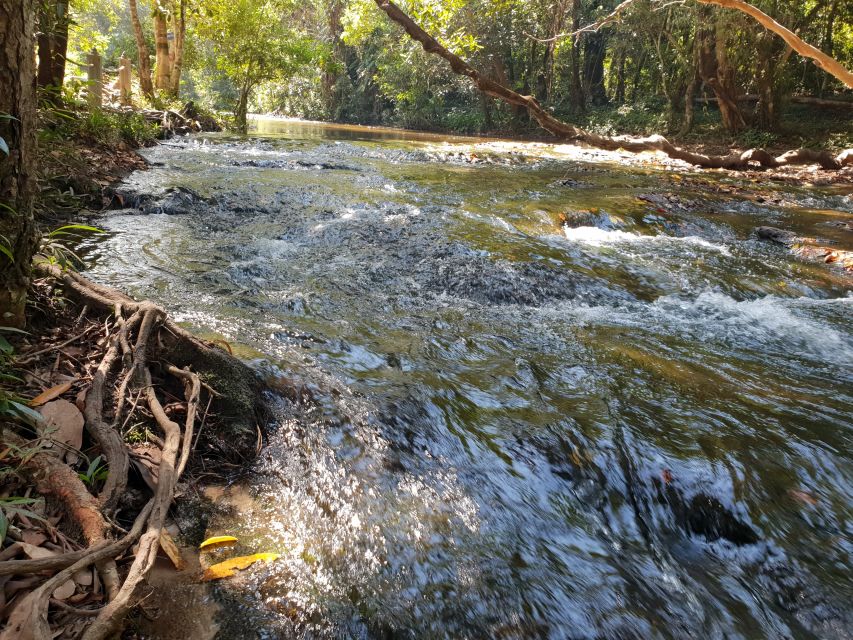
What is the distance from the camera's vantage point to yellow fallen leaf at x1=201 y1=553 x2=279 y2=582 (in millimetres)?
1738

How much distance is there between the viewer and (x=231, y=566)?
1.79m

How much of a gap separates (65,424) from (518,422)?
7.09 feet

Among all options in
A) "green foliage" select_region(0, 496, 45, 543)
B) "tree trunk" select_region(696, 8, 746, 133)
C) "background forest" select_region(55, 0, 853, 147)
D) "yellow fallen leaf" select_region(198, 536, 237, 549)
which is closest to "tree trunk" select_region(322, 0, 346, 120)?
"background forest" select_region(55, 0, 853, 147)

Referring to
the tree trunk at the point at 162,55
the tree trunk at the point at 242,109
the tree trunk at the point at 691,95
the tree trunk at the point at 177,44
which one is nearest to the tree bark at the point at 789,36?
the tree trunk at the point at 691,95

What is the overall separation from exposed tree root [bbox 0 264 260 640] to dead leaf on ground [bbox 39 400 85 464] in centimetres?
4

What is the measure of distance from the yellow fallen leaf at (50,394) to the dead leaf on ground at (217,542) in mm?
A: 868

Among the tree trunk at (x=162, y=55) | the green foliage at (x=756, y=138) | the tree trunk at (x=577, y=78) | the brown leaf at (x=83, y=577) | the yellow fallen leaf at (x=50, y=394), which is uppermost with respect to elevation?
the tree trunk at (x=577, y=78)

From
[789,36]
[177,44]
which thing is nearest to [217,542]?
[789,36]

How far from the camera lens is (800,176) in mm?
13047

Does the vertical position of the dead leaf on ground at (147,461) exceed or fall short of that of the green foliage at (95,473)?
it falls short

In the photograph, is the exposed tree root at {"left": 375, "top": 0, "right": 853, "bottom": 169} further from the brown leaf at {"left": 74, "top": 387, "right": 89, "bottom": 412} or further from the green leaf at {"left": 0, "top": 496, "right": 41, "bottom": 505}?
the green leaf at {"left": 0, "top": 496, "right": 41, "bottom": 505}

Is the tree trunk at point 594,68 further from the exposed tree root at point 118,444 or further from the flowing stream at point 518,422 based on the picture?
the exposed tree root at point 118,444

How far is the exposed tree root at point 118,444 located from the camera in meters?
1.36

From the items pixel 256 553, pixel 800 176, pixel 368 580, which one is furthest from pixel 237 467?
pixel 800 176
